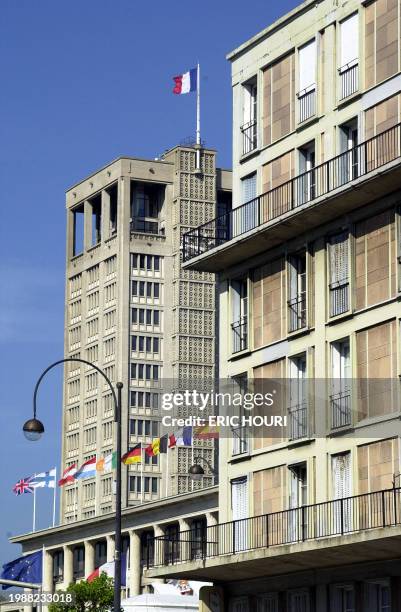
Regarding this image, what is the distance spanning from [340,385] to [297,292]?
13.9 feet

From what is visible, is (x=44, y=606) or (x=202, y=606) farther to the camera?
(x=44, y=606)

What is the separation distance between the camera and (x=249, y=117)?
5472 cm

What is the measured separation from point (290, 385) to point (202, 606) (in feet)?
28.2

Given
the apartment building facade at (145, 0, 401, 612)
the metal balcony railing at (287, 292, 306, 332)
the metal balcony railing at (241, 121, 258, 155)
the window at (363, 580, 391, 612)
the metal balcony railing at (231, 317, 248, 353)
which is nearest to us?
the window at (363, 580, 391, 612)

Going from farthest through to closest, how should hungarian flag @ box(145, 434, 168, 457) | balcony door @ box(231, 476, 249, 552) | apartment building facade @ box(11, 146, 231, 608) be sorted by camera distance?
apartment building facade @ box(11, 146, 231, 608), hungarian flag @ box(145, 434, 168, 457), balcony door @ box(231, 476, 249, 552)

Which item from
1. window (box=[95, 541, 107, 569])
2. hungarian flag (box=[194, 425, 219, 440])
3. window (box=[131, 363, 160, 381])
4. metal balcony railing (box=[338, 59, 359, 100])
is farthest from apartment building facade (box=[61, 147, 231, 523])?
metal balcony railing (box=[338, 59, 359, 100])

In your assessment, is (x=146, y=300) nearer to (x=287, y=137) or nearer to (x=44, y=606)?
(x=44, y=606)

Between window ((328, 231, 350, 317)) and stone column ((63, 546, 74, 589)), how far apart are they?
81.1 metres

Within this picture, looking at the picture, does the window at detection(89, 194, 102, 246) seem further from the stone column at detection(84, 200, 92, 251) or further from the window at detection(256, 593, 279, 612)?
the window at detection(256, 593, 279, 612)

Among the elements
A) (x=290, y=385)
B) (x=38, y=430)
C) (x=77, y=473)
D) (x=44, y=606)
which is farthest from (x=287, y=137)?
(x=44, y=606)

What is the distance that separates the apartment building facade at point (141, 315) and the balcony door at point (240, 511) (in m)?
95.3

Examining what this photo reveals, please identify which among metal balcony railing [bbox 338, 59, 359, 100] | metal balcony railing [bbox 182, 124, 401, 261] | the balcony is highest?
metal balcony railing [bbox 338, 59, 359, 100]

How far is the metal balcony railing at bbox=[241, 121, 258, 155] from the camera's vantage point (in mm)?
54250

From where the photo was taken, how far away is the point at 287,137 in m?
51.8
